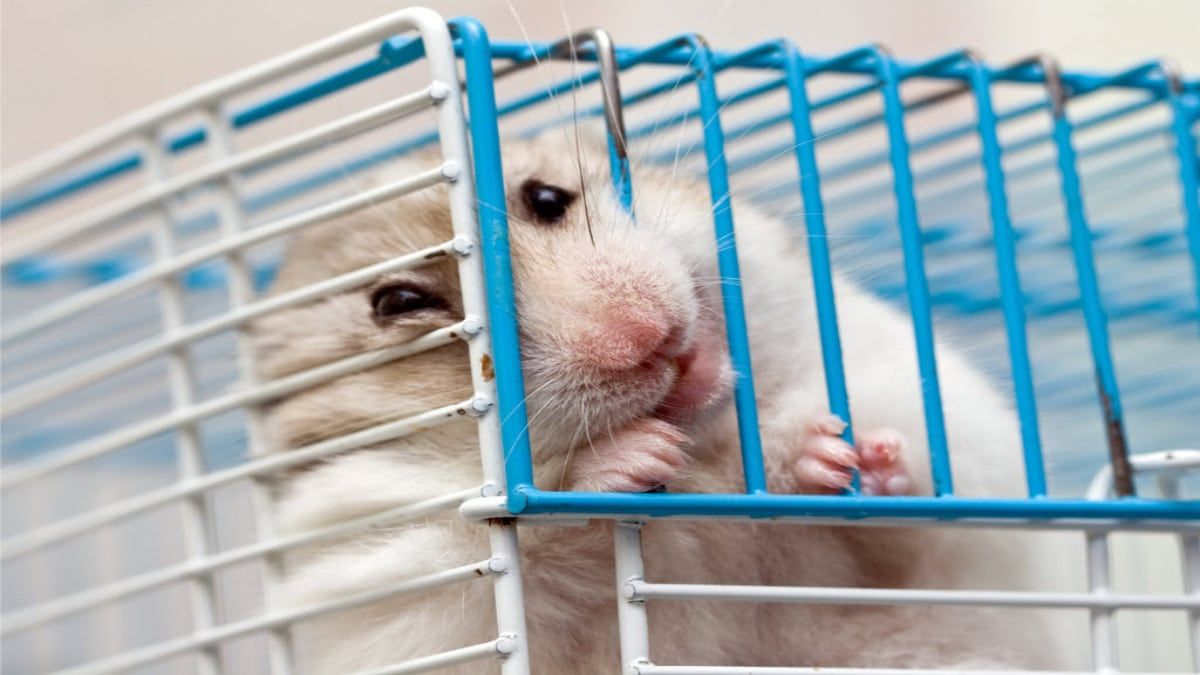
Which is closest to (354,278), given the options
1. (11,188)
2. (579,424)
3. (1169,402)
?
(579,424)

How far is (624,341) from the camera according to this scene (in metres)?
0.99

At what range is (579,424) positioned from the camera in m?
1.03

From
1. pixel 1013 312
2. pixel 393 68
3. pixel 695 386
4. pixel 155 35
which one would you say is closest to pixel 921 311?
pixel 1013 312

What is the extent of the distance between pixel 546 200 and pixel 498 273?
1.17 ft

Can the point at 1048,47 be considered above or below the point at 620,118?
above

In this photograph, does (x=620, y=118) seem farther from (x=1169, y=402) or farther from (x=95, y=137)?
(x=1169, y=402)

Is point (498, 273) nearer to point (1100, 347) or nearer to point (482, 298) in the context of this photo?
point (482, 298)

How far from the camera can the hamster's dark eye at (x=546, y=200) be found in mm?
1226

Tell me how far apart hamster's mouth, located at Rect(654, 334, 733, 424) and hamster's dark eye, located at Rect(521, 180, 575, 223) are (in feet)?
0.73

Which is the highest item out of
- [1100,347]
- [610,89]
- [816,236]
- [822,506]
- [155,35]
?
[155,35]

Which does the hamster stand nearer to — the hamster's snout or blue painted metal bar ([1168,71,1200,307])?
the hamster's snout

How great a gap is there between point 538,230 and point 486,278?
0.25 meters

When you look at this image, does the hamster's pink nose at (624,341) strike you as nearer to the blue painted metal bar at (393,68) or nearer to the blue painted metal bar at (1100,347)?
the blue painted metal bar at (393,68)


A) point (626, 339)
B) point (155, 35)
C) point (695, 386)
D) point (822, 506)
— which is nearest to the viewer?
point (822, 506)
